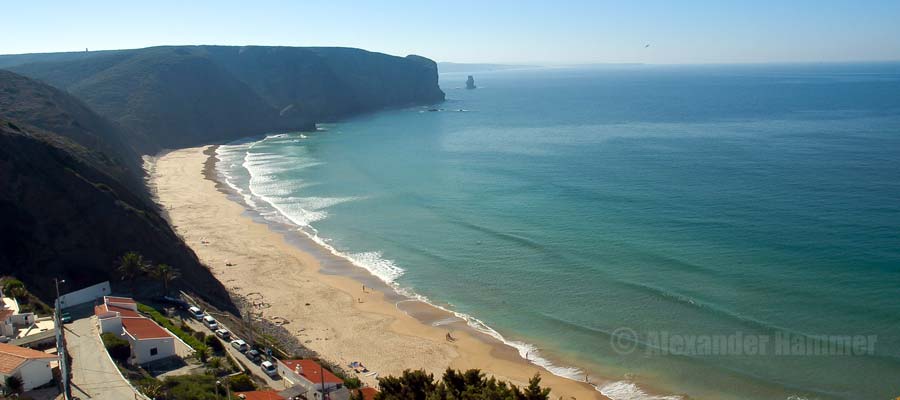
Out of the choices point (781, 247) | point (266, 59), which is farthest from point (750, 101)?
point (781, 247)

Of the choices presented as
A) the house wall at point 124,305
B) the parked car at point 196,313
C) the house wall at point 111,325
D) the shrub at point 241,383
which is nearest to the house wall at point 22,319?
the house wall at point 111,325

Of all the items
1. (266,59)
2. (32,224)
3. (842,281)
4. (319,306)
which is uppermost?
(266,59)

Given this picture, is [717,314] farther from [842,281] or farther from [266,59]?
[266,59]

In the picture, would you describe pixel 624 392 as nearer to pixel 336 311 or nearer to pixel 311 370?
pixel 311 370

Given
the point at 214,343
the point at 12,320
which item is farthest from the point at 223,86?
the point at 12,320

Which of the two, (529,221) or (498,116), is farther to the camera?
(498,116)

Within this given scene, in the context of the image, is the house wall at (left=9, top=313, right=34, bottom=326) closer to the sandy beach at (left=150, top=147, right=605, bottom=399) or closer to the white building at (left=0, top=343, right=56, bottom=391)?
the white building at (left=0, top=343, right=56, bottom=391)

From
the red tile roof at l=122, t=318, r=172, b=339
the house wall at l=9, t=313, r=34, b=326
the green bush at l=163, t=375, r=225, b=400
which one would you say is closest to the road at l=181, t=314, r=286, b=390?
the red tile roof at l=122, t=318, r=172, b=339
